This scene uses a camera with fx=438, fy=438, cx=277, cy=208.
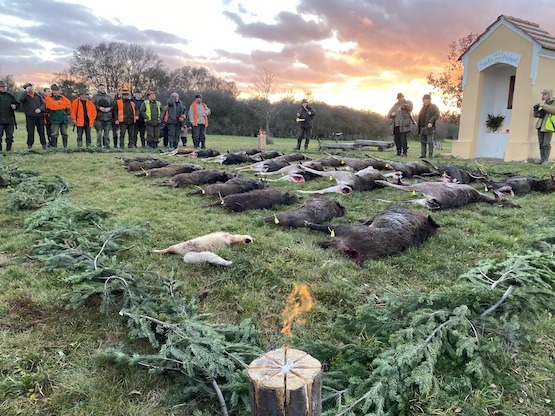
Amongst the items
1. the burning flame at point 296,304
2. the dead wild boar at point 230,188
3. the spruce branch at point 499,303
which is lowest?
the burning flame at point 296,304

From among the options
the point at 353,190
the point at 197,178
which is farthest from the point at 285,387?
the point at 197,178

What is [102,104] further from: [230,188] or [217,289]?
[217,289]

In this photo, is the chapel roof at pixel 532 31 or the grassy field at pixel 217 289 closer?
the grassy field at pixel 217 289

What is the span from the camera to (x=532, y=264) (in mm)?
3822

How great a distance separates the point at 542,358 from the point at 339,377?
1.38m

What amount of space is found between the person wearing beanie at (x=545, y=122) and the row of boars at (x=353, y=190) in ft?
18.0

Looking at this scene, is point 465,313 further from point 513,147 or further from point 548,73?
point 548,73

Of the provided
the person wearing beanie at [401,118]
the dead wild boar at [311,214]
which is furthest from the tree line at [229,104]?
the dead wild boar at [311,214]

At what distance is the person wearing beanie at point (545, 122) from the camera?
40.9ft

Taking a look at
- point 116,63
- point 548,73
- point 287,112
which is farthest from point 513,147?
point 116,63

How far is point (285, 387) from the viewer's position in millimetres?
1434

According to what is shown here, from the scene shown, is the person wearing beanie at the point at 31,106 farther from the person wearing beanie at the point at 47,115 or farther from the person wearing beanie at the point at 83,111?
the person wearing beanie at the point at 83,111

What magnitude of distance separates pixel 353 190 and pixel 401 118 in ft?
29.9

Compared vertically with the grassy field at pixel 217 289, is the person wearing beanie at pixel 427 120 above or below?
above
